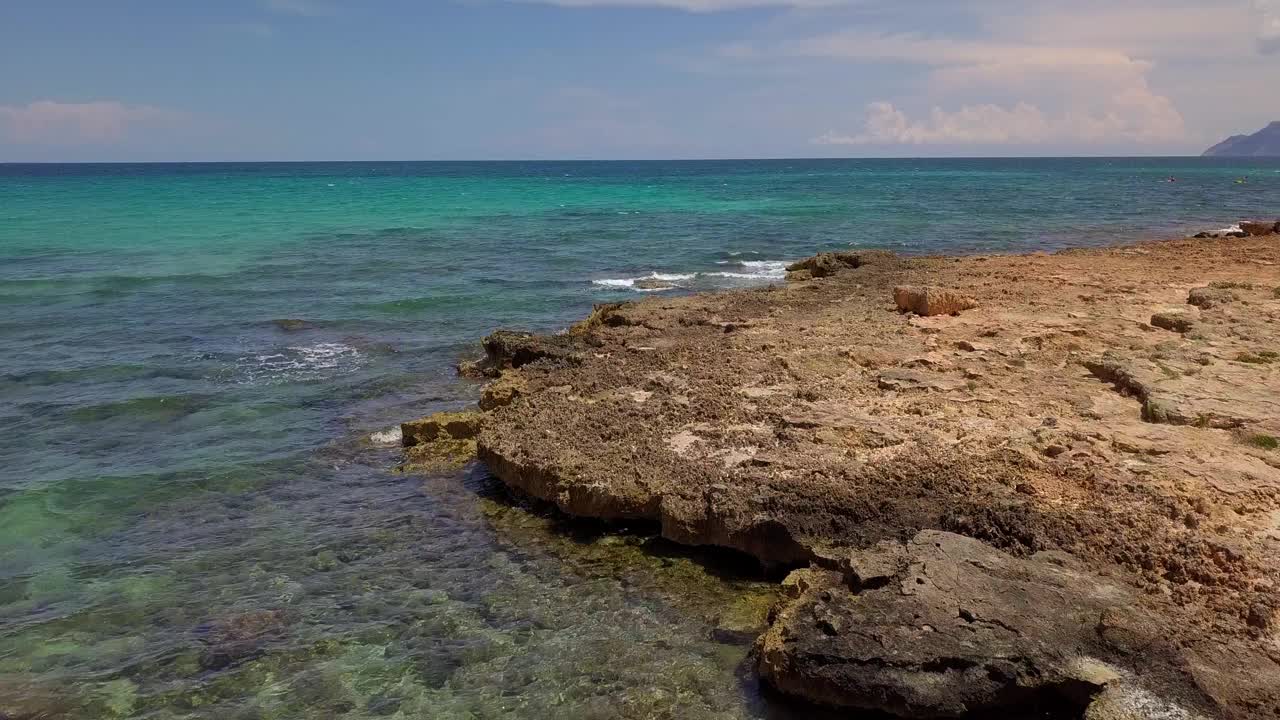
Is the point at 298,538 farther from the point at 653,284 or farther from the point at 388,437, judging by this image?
the point at 653,284

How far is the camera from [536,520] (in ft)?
26.8

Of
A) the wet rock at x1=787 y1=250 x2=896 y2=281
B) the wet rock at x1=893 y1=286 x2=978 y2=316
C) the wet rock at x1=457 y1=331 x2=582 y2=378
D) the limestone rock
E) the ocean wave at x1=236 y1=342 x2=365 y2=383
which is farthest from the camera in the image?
the wet rock at x1=787 y1=250 x2=896 y2=281

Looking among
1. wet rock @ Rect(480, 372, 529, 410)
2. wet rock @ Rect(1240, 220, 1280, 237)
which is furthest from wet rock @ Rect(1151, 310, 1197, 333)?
wet rock @ Rect(1240, 220, 1280, 237)

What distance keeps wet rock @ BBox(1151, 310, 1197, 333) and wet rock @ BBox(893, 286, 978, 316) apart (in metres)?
2.33

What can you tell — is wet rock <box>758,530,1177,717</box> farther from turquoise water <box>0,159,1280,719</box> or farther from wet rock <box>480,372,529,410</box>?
wet rock <box>480,372,529,410</box>

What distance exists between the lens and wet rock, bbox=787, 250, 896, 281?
1825 cm

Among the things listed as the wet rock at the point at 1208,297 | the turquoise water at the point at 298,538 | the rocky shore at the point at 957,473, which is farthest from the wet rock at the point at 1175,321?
the turquoise water at the point at 298,538

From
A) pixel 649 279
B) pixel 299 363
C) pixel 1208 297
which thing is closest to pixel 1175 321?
pixel 1208 297

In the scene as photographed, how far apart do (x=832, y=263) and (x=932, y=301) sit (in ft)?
19.0

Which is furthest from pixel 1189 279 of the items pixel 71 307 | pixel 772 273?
pixel 71 307

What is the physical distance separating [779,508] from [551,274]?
17.0 metres

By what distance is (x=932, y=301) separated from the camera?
12.8 metres

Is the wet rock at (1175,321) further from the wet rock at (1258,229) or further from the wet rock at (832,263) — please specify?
the wet rock at (1258,229)

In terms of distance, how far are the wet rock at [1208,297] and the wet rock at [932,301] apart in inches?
117
